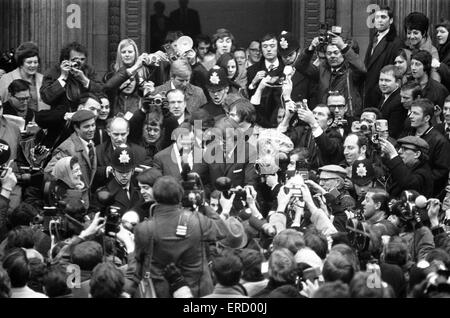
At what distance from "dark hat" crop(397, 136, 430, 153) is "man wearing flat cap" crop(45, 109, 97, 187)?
3240 millimetres

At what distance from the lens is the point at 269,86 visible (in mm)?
19188

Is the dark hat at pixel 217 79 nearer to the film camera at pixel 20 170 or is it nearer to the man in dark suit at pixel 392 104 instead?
the man in dark suit at pixel 392 104

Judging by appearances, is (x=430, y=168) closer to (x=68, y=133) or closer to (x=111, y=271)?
(x=68, y=133)

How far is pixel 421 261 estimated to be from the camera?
14945 millimetres

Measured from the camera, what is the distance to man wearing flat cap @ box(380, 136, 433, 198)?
17375 mm

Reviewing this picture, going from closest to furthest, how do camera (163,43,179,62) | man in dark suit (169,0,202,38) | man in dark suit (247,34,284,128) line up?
man in dark suit (247,34,284,128), camera (163,43,179,62), man in dark suit (169,0,202,38)

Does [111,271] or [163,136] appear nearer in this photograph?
[111,271]

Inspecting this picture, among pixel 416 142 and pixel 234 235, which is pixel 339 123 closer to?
pixel 416 142

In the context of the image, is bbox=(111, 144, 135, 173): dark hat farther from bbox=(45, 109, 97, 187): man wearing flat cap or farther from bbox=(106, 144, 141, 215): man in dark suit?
bbox=(45, 109, 97, 187): man wearing flat cap

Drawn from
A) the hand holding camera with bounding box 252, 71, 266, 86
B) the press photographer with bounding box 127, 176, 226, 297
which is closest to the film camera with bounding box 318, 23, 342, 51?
the hand holding camera with bounding box 252, 71, 266, 86

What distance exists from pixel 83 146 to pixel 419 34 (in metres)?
4.34

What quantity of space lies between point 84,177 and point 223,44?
10.6ft

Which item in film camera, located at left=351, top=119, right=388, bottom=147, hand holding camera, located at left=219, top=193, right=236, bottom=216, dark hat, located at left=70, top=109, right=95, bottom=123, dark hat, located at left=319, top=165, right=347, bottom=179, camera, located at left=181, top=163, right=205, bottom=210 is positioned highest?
dark hat, located at left=70, top=109, right=95, bottom=123
